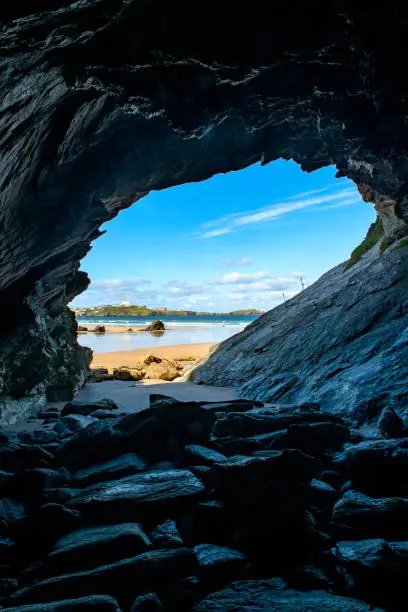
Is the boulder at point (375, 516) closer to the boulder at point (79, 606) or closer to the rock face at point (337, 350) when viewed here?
the boulder at point (79, 606)

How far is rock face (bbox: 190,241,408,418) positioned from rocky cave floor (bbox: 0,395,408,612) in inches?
119

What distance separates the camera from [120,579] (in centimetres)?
301

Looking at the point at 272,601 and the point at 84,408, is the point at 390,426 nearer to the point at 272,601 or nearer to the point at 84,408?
the point at 272,601

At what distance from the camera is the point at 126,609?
278 cm

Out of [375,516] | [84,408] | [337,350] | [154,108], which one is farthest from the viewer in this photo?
[337,350]

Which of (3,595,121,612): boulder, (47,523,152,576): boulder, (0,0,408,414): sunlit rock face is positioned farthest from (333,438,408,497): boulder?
(0,0,408,414): sunlit rock face

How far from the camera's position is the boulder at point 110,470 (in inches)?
193

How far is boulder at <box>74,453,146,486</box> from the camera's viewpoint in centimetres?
490

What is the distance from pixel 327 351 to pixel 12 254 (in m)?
8.91

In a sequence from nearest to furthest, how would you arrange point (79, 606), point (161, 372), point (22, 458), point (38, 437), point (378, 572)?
point (79, 606)
point (378, 572)
point (22, 458)
point (38, 437)
point (161, 372)

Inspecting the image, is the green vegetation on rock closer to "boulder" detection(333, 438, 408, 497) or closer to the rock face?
the rock face

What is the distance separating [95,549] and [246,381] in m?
10.0

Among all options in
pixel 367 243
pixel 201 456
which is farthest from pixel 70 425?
pixel 367 243

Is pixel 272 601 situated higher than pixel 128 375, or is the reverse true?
pixel 128 375
